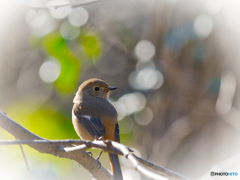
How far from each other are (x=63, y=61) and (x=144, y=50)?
199 cm

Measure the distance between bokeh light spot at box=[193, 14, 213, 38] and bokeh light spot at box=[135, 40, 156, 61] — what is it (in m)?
1.00

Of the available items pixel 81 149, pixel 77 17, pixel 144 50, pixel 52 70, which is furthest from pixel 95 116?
pixel 77 17

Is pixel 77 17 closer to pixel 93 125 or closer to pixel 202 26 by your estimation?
pixel 202 26

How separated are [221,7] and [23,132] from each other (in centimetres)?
450

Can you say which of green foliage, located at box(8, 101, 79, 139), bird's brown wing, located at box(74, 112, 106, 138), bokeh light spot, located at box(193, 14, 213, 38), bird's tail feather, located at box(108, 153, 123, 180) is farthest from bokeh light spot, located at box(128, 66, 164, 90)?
bird's tail feather, located at box(108, 153, 123, 180)

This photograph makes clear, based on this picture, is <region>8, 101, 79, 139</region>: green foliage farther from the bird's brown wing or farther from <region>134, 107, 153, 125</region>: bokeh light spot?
<region>134, 107, 153, 125</region>: bokeh light spot

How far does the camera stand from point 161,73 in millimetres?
5375

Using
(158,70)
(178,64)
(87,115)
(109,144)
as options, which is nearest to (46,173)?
(87,115)

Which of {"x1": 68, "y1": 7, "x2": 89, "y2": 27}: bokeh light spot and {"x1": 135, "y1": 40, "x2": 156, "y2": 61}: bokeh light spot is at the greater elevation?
{"x1": 68, "y1": 7, "x2": 89, "y2": 27}: bokeh light spot

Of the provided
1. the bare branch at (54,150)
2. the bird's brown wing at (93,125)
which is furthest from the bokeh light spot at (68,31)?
the bare branch at (54,150)

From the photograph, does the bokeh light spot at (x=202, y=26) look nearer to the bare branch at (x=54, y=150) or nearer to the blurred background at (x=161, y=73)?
the blurred background at (x=161, y=73)

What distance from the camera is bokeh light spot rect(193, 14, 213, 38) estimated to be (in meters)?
5.35

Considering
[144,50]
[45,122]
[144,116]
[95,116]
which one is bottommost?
Result: [95,116]

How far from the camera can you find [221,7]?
512cm
